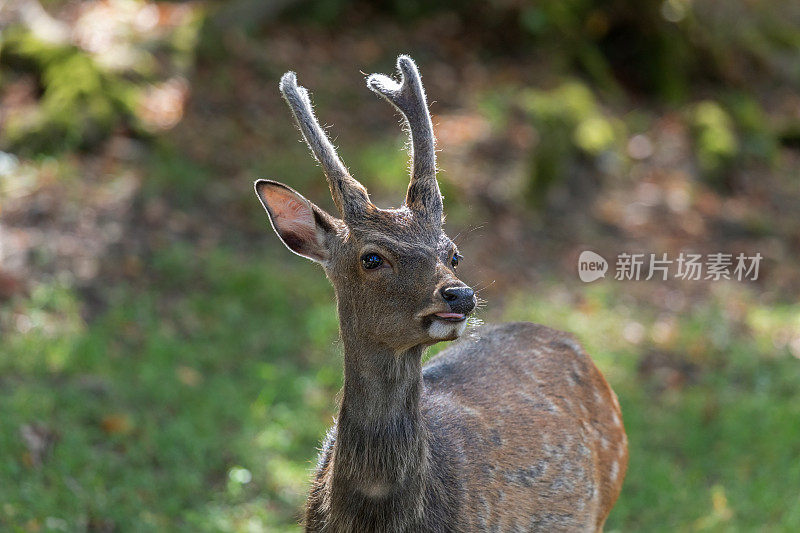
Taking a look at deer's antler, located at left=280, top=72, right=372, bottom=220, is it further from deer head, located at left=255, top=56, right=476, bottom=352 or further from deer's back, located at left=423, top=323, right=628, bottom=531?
deer's back, located at left=423, top=323, right=628, bottom=531

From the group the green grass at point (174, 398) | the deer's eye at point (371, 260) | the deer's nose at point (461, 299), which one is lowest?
the green grass at point (174, 398)

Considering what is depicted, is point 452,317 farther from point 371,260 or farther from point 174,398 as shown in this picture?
point 174,398

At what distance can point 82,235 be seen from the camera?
7.30 metres

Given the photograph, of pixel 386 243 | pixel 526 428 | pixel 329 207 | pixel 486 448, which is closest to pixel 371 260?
pixel 386 243

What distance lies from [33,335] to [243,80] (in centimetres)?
493

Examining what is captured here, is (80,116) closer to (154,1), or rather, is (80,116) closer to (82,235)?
(82,235)

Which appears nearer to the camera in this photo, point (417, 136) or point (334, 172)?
point (334, 172)

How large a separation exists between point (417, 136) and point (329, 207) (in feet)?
15.2

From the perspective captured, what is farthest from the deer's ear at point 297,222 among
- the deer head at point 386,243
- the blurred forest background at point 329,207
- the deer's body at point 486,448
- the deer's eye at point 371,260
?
the deer's body at point 486,448

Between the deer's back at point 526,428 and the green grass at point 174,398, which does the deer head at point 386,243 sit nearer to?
the deer's back at point 526,428

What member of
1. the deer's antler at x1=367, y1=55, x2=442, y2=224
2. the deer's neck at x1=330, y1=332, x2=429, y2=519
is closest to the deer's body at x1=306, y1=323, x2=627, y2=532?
the deer's neck at x1=330, y1=332, x2=429, y2=519

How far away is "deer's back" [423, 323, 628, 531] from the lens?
370 cm

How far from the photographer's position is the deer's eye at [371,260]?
3.24m

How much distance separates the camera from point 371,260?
324cm
